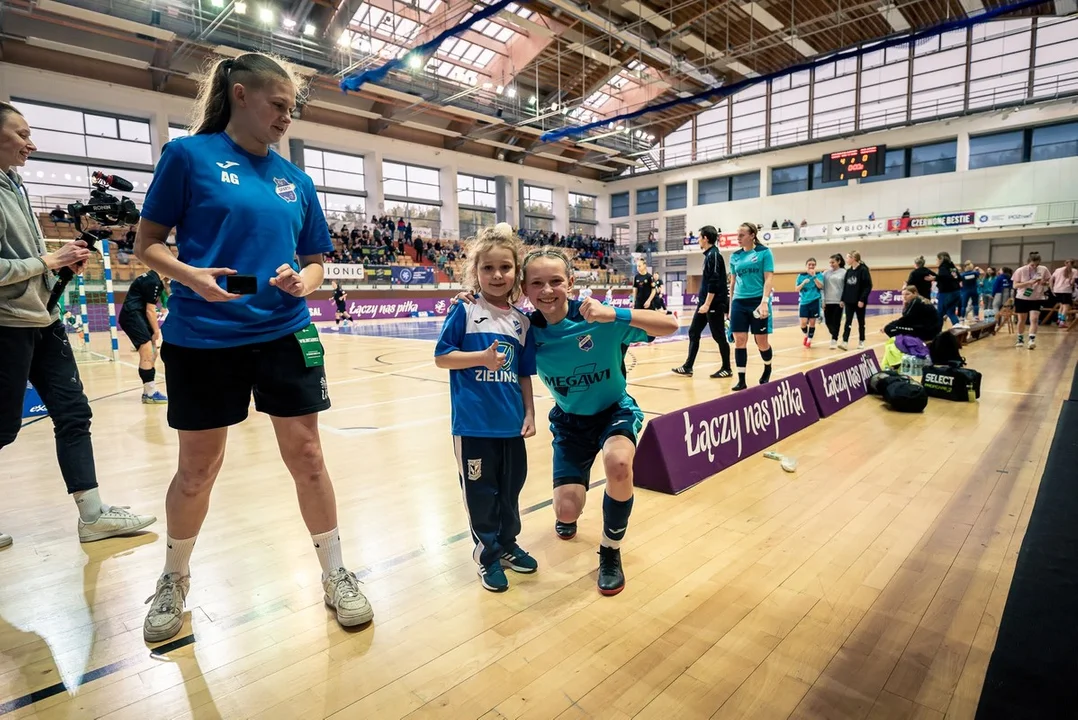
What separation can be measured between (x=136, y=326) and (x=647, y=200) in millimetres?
34393

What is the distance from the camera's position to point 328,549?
211cm

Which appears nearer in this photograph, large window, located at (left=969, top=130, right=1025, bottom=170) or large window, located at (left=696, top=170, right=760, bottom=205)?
large window, located at (left=969, top=130, right=1025, bottom=170)

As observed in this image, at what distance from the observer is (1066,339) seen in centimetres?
1203

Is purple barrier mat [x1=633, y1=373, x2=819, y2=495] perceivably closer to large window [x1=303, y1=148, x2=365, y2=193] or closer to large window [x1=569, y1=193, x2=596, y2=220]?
large window [x1=303, y1=148, x2=365, y2=193]

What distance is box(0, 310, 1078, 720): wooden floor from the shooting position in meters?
1.68

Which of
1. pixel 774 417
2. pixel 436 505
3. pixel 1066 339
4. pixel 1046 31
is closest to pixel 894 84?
pixel 1046 31

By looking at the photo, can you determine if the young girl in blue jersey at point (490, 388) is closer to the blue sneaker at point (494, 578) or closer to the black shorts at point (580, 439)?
the blue sneaker at point (494, 578)

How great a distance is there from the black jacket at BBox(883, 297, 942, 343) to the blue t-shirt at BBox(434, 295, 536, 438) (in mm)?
5630

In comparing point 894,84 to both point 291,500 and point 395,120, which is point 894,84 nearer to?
point 395,120

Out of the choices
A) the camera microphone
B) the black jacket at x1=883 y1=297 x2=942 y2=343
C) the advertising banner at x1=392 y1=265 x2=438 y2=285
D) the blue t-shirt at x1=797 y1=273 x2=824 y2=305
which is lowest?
the black jacket at x1=883 y1=297 x2=942 y2=343

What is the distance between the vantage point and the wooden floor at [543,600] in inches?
66.0

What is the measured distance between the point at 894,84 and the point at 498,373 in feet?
106

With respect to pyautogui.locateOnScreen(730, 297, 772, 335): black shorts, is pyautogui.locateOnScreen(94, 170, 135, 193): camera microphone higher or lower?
higher

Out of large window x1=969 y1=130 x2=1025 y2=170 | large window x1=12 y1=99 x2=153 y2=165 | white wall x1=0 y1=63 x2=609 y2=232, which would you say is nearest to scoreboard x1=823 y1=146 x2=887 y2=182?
large window x1=969 y1=130 x2=1025 y2=170
